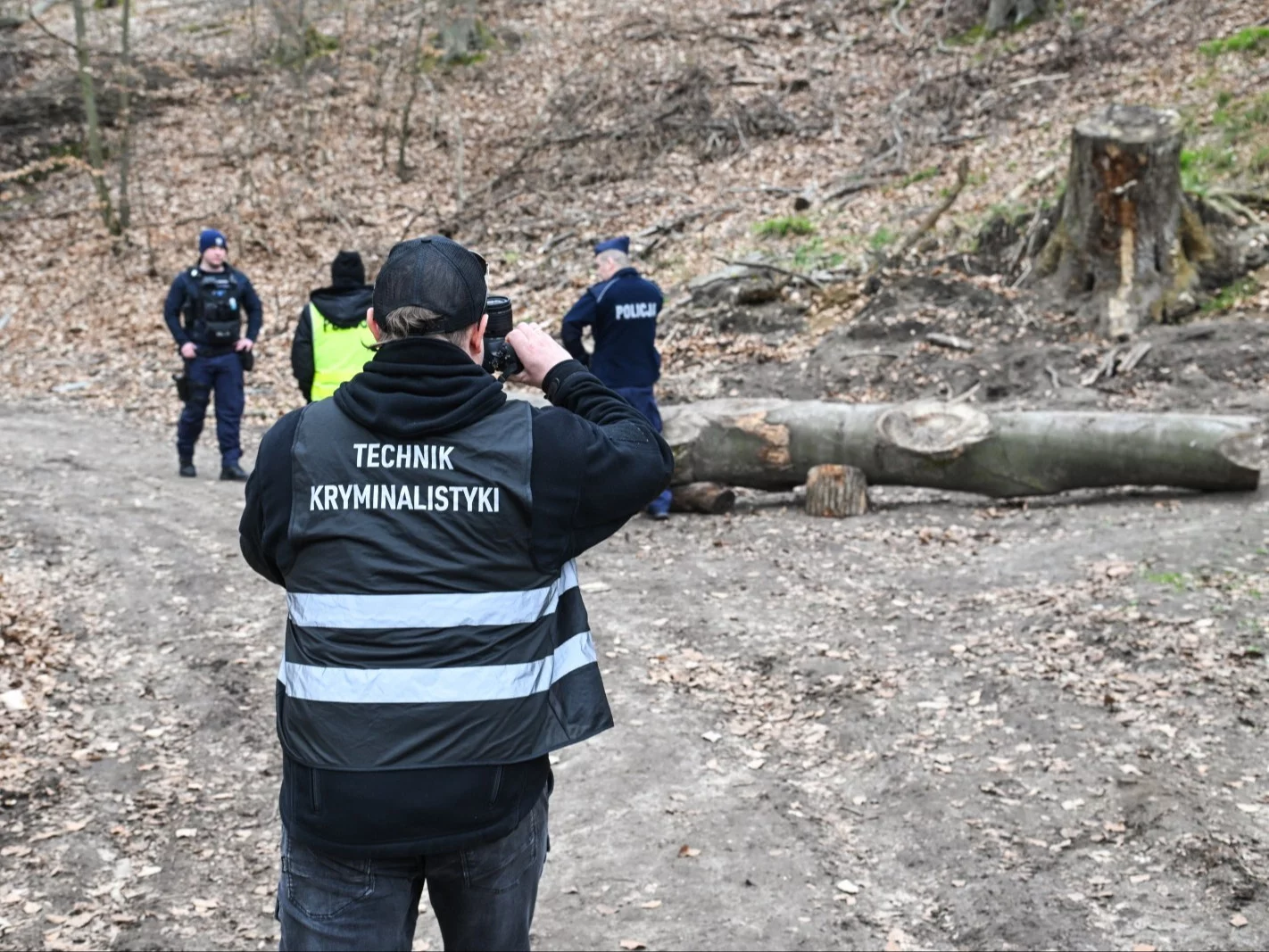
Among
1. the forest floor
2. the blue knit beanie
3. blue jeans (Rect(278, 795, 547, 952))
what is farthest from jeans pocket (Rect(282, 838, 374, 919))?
the blue knit beanie

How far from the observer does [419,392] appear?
2.48m

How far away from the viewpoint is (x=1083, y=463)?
370 inches

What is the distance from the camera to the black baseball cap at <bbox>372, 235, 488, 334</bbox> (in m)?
2.54

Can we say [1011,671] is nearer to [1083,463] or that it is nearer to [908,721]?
[908,721]

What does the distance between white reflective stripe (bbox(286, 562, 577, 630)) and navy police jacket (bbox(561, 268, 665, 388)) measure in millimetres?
6974

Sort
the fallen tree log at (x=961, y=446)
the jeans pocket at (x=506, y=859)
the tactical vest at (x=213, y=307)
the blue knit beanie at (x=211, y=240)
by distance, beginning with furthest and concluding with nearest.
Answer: the tactical vest at (x=213, y=307)
the blue knit beanie at (x=211, y=240)
the fallen tree log at (x=961, y=446)
the jeans pocket at (x=506, y=859)

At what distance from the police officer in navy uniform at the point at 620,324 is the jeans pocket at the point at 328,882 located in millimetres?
7034

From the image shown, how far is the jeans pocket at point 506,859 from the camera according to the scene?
2484mm

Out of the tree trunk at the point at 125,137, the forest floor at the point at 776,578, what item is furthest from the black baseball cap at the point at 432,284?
the tree trunk at the point at 125,137

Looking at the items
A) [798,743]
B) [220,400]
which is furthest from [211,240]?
[798,743]

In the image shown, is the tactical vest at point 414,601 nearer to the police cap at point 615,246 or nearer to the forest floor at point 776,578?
the forest floor at point 776,578

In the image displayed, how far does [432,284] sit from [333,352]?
6152 millimetres

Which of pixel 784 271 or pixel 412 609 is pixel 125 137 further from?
pixel 412 609

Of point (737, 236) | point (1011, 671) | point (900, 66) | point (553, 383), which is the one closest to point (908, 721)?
point (1011, 671)
